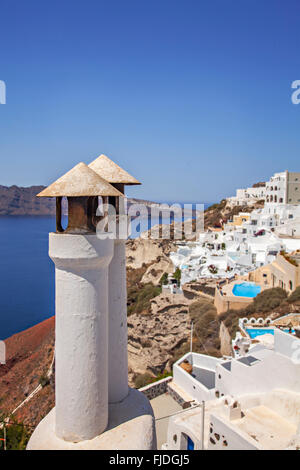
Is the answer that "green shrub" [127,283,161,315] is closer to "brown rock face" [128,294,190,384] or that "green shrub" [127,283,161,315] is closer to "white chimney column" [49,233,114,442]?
"brown rock face" [128,294,190,384]

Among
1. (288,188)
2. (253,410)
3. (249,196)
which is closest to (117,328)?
(253,410)

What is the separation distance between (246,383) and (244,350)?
1.23 m

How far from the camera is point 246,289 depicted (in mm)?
13117

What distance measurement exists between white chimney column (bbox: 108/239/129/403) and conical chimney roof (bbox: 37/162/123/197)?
1.95 feet

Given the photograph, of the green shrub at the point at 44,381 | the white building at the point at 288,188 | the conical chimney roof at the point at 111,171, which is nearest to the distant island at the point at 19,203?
the white building at the point at 288,188

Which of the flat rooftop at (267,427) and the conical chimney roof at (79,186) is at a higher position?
the conical chimney roof at (79,186)

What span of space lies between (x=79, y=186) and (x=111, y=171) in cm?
65

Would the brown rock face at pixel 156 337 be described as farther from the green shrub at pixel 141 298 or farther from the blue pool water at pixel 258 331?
the blue pool water at pixel 258 331

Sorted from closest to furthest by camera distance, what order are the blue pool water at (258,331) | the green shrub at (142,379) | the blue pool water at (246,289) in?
the blue pool water at (258,331) → the green shrub at (142,379) → the blue pool water at (246,289)

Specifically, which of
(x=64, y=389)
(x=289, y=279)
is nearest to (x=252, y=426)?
(x=64, y=389)

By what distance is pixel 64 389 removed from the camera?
2.22m

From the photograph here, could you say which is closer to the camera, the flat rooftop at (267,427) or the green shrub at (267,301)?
the flat rooftop at (267,427)

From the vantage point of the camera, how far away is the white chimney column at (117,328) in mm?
2684

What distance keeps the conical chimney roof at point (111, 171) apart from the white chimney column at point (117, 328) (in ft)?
1.57
